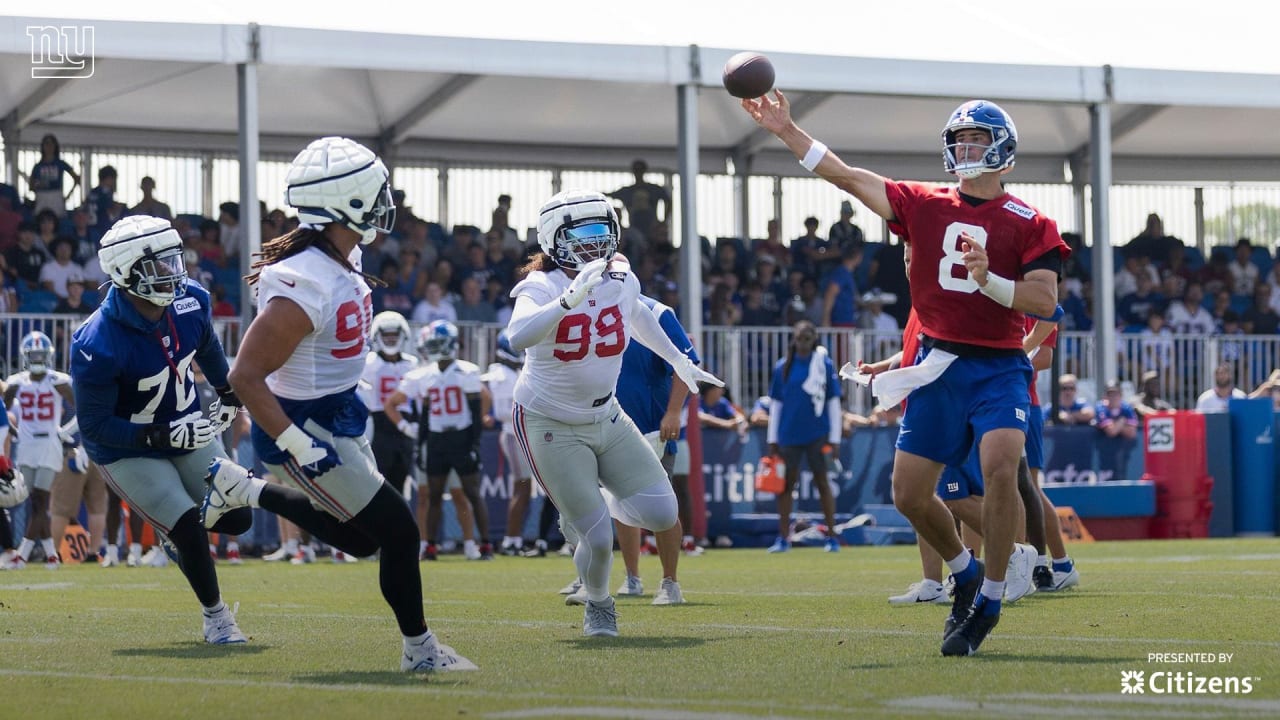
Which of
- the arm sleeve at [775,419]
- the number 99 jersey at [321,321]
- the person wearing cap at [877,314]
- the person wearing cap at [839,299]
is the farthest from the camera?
the person wearing cap at [877,314]

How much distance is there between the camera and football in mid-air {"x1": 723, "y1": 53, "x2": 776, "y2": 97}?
25.6 feet

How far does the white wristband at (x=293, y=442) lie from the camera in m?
5.99

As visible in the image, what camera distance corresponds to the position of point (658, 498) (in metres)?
8.25

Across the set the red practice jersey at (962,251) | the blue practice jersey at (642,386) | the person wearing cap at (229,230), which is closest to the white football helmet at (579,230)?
the red practice jersey at (962,251)

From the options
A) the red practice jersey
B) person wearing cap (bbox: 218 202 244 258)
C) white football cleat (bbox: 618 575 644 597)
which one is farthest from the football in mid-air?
person wearing cap (bbox: 218 202 244 258)

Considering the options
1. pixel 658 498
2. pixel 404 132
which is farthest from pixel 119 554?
pixel 658 498

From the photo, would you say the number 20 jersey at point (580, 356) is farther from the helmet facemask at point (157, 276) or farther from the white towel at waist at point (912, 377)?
the helmet facemask at point (157, 276)

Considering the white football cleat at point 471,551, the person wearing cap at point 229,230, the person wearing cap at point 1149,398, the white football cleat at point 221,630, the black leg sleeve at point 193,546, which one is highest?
the person wearing cap at point 229,230

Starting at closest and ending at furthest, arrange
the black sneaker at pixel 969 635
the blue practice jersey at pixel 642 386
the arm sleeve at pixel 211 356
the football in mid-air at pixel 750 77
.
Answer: the black sneaker at pixel 969 635 → the football in mid-air at pixel 750 77 → the arm sleeve at pixel 211 356 → the blue practice jersey at pixel 642 386

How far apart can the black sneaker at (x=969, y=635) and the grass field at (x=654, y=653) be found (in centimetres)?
12

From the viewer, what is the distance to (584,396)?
8.06m

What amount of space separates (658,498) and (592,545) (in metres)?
0.46

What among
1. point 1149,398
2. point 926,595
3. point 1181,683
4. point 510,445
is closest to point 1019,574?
point 926,595

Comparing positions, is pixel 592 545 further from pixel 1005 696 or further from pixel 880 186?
pixel 1005 696
